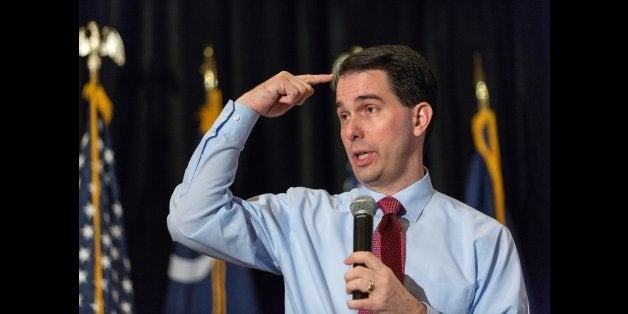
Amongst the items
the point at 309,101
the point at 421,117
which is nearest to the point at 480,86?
the point at 309,101

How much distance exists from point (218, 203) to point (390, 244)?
45 cm

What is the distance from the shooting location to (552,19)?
298cm

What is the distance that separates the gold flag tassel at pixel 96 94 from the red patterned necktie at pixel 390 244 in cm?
119

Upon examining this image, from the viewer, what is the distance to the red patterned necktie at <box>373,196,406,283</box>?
6.53ft

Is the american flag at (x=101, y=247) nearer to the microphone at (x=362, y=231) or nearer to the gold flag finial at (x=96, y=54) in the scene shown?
the gold flag finial at (x=96, y=54)

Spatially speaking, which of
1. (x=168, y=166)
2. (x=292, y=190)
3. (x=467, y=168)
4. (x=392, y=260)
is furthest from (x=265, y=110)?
(x=467, y=168)

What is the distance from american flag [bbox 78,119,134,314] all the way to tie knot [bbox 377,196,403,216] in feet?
3.65

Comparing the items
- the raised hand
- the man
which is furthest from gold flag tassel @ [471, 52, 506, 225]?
the raised hand

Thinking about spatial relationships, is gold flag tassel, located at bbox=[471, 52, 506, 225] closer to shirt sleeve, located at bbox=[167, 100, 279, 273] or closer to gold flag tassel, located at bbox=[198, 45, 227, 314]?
gold flag tassel, located at bbox=[198, 45, 227, 314]

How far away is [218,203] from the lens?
1975 millimetres

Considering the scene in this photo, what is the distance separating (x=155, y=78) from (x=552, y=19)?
4.92 ft

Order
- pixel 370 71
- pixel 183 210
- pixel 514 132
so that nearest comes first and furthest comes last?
pixel 183 210 < pixel 370 71 < pixel 514 132

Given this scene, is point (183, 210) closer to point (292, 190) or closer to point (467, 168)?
point (292, 190)

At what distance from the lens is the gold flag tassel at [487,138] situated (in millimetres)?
2947
